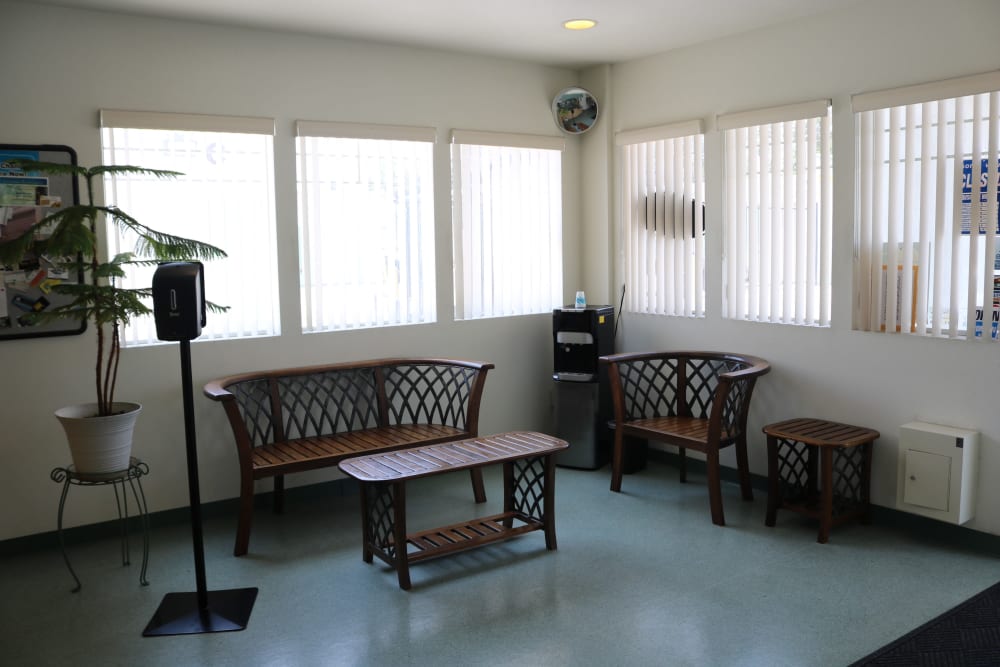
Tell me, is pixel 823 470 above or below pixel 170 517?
above

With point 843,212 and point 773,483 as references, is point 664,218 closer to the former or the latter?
point 843,212

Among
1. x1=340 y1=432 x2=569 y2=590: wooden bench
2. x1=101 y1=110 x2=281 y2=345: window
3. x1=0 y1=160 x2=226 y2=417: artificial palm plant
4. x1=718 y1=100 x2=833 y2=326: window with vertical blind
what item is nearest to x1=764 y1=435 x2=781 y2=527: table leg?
x1=718 y1=100 x2=833 y2=326: window with vertical blind

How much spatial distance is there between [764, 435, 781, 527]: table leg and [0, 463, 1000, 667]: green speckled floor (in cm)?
7

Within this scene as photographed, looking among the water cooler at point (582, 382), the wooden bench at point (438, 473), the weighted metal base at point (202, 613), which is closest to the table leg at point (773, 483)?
the wooden bench at point (438, 473)

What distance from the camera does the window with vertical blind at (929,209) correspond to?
3863mm

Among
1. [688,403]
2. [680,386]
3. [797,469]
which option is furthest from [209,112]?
[797,469]

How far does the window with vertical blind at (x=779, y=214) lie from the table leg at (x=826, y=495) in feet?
2.80

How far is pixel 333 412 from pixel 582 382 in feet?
5.18

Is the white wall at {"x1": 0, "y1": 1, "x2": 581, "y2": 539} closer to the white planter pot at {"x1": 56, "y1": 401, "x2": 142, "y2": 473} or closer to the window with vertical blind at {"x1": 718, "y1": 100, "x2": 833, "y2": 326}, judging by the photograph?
the white planter pot at {"x1": 56, "y1": 401, "x2": 142, "y2": 473}

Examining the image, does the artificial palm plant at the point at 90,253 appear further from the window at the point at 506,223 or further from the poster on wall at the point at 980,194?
the poster on wall at the point at 980,194

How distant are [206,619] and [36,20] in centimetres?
293

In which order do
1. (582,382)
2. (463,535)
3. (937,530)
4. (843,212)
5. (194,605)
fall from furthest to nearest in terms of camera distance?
(582,382)
(843,212)
(937,530)
(463,535)
(194,605)

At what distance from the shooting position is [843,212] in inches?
175

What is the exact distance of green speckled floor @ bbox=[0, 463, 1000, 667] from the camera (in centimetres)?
311
